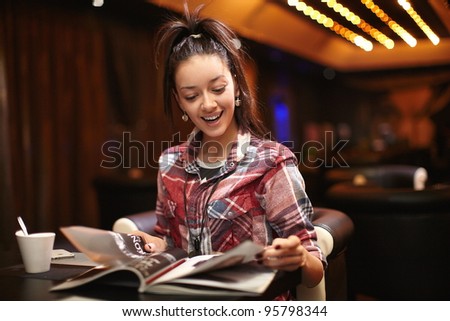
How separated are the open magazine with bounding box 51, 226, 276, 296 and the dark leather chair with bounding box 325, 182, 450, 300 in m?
1.68

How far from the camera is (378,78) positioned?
33.2 feet

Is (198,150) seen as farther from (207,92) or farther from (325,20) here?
(325,20)

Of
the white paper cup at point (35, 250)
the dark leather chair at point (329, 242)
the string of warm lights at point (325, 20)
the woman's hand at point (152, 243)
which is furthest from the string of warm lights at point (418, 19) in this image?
the white paper cup at point (35, 250)

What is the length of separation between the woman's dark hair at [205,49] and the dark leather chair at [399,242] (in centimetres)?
135

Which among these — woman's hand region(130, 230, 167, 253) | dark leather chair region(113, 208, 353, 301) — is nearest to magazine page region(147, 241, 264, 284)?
woman's hand region(130, 230, 167, 253)

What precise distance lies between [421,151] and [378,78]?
3.13 meters

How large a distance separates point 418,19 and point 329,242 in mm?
927

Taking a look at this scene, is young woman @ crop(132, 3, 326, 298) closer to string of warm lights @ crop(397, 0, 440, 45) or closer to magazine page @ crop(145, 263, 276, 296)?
magazine page @ crop(145, 263, 276, 296)

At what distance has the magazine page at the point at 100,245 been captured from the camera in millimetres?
1014

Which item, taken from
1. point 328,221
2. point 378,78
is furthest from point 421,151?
point 328,221

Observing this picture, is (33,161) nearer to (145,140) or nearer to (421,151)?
(145,140)

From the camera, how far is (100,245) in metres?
1.06

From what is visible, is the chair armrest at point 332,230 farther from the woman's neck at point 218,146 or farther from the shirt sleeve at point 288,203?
the woman's neck at point 218,146

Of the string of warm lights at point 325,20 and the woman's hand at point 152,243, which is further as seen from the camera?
the string of warm lights at point 325,20
